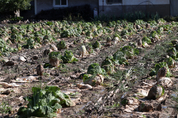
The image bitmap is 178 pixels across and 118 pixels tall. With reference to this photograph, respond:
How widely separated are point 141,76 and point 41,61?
2.70 meters

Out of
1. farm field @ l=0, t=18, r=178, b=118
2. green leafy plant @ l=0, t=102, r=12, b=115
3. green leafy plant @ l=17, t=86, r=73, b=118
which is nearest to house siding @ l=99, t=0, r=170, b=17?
farm field @ l=0, t=18, r=178, b=118

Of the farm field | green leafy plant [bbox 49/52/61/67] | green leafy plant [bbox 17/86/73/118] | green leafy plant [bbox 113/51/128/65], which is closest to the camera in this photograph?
green leafy plant [bbox 17/86/73/118]

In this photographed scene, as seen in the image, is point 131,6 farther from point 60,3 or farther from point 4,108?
point 4,108

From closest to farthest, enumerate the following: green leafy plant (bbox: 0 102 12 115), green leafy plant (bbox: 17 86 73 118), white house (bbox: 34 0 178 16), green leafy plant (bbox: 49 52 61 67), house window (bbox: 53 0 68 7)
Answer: green leafy plant (bbox: 17 86 73 118), green leafy plant (bbox: 0 102 12 115), green leafy plant (bbox: 49 52 61 67), white house (bbox: 34 0 178 16), house window (bbox: 53 0 68 7)

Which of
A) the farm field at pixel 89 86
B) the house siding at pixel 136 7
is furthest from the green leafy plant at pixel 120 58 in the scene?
the house siding at pixel 136 7

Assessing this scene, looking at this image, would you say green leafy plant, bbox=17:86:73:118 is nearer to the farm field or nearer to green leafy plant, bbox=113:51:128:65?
the farm field

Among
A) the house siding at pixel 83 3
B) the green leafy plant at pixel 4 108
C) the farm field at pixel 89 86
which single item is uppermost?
the house siding at pixel 83 3

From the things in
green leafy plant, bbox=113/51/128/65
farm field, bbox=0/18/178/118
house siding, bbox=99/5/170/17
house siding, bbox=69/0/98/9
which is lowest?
farm field, bbox=0/18/178/118

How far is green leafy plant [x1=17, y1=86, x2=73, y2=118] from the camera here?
2.97 metres

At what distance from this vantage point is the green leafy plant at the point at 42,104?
2.97m

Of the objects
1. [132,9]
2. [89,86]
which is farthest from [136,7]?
[89,86]

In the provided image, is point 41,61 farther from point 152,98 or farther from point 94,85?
point 152,98

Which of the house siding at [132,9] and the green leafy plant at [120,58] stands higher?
the house siding at [132,9]

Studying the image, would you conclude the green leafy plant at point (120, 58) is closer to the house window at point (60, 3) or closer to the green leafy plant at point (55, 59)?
the green leafy plant at point (55, 59)
